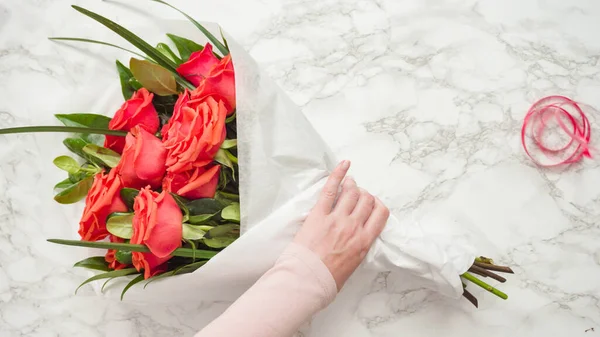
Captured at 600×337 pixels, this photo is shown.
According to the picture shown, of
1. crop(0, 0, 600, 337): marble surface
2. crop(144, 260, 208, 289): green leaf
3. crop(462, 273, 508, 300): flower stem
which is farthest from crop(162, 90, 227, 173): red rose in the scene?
crop(462, 273, 508, 300): flower stem

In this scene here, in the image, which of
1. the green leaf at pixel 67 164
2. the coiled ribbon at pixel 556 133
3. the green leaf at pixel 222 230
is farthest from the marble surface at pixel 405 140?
the green leaf at pixel 222 230

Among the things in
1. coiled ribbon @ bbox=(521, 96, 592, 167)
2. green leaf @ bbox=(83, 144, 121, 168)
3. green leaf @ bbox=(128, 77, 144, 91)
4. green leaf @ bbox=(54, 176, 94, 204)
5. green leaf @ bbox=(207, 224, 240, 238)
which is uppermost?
green leaf @ bbox=(128, 77, 144, 91)

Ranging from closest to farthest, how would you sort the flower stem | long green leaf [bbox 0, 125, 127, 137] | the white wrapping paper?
long green leaf [bbox 0, 125, 127, 137]
the white wrapping paper
the flower stem

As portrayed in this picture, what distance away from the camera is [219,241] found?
24.1 inches

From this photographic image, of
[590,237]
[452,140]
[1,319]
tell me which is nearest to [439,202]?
[452,140]

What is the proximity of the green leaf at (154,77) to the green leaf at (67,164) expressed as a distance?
0.13 m

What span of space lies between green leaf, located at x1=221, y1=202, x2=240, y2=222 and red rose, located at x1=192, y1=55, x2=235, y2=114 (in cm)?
11

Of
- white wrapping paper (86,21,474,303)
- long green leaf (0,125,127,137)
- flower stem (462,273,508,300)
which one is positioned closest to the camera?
long green leaf (0,125,127,137)

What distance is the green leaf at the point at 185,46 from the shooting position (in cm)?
65

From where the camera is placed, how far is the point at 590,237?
0.76 meters

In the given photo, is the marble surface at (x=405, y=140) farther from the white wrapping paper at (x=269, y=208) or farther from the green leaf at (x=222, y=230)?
the green leaf at (x=222, y=230)

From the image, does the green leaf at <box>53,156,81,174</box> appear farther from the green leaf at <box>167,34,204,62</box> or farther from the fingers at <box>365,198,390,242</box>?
the fingers at <box>365,198,390,242</box>

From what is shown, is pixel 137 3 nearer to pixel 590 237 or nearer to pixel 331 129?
pixel 331 129

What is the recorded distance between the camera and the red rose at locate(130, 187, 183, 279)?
542 mm
